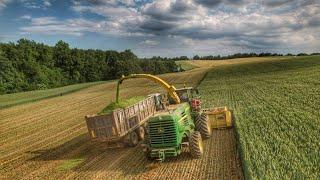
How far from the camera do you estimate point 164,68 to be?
366 ft

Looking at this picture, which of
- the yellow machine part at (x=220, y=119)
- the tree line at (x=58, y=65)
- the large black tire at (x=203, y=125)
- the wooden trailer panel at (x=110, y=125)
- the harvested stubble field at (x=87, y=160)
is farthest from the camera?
the tree line at (x=58, y=65)

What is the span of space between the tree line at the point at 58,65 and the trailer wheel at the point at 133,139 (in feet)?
183

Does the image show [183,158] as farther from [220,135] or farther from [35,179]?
[35,179]

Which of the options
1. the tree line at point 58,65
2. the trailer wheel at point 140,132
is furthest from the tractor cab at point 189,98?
the tree line at point 58,65

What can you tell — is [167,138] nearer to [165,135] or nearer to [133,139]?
[165,135]

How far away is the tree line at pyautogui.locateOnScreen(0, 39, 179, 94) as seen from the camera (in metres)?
72.2

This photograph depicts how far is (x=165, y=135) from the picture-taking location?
1470 cm

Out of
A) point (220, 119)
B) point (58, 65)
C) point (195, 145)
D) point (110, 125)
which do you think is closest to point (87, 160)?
point (110, 125)

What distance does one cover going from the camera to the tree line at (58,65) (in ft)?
237

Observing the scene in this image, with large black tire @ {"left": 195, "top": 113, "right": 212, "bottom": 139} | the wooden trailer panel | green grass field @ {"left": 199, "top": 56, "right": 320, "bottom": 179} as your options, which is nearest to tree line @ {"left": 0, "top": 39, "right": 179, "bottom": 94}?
green grass field @ {"left": 199, "top": 56, "right": 320, "bottom": 179}

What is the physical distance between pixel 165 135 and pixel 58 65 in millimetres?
79260

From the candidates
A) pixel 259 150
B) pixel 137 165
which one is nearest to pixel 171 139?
pixel 137 165

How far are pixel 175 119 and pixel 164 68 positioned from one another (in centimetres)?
9720

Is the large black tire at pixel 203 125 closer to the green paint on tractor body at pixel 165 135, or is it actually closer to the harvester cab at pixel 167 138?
the harvester cab at pixel 167 138
